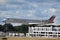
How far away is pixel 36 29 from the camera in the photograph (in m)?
39.4

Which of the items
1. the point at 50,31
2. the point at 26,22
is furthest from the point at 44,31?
the point at 26,22

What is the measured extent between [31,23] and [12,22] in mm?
4091

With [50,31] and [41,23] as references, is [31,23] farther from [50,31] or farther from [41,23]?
[50,31]

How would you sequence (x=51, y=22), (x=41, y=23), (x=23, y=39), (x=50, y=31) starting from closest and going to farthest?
(x=23, y=39)
(x=50, y=31)
(x=51, y=22)
(x=41, y=23)

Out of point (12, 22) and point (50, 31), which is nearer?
point (50, 31)

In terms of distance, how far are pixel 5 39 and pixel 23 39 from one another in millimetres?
2285

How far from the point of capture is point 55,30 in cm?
3975

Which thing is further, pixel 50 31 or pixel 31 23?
pixel 31 23

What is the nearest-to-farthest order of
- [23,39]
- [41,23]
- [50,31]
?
[23,39], [50,31], [41,23]

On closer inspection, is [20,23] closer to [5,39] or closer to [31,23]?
[31,23]

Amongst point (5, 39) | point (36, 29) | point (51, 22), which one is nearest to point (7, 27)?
point (51, 22)

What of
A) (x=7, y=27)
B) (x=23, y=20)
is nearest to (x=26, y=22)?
(x=23, y=20)

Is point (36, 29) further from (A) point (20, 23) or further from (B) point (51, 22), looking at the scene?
(A) point (20, 23)

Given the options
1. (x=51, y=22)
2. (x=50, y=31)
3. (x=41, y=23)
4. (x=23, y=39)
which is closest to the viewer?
(x=23, y=39)
